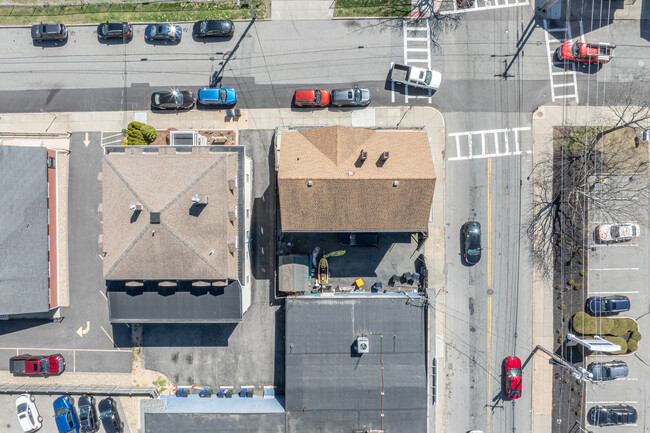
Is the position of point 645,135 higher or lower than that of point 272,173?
higher

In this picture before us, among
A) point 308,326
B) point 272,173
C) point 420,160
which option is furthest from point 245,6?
point 308,326

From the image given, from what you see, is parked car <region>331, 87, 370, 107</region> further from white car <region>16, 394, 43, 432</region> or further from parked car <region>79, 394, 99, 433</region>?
white car <region>16, 394, 43, 432</region>

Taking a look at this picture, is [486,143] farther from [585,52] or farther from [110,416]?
[110,416]

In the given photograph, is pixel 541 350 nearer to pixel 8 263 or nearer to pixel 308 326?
pixel 308 326

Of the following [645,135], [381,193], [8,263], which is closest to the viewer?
[381,193]

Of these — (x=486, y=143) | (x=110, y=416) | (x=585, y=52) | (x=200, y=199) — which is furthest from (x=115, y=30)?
(x=585, y=52)

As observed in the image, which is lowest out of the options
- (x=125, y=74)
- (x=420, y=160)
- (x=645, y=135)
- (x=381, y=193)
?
(x=381, y=193)
